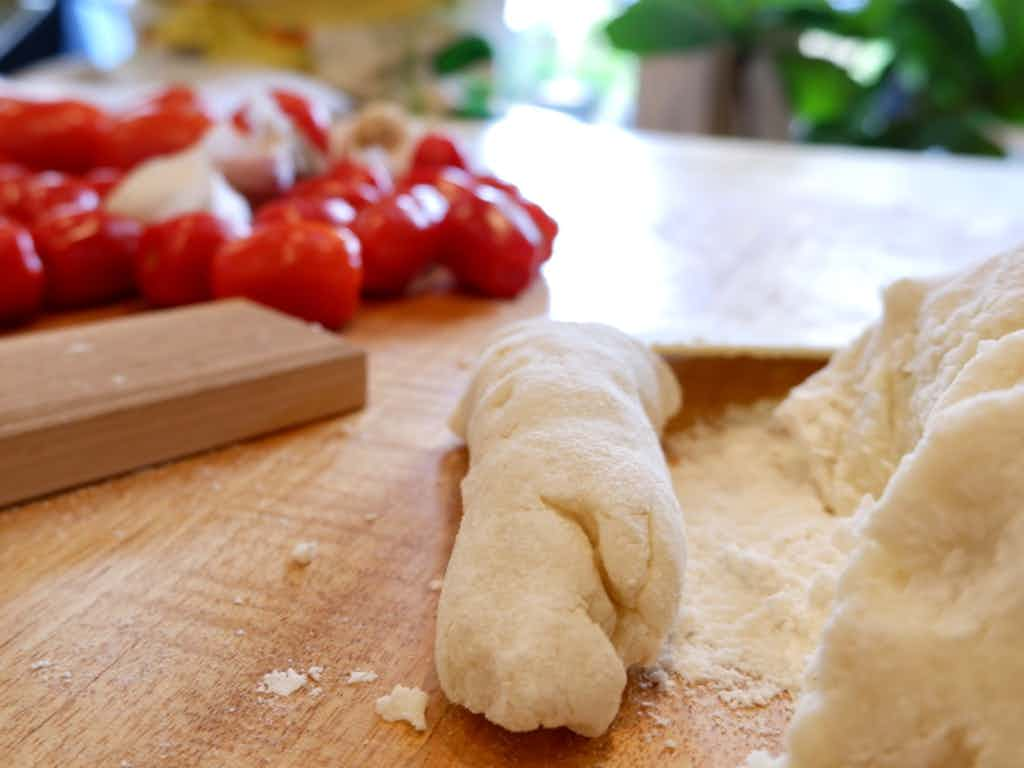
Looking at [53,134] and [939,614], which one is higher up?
[939,614]

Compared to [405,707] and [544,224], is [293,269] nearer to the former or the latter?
[544,224]

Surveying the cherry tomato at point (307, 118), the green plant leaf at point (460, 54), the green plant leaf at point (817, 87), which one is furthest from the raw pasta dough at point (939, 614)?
the green plant leaf at point (817, 87)

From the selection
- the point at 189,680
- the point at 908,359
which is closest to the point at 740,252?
the point at 908,359

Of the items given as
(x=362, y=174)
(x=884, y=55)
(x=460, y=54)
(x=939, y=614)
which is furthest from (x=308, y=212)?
(x=884, y=55)

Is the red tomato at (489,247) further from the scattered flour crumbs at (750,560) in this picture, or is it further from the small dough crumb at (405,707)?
the small dough crumb at (405,707)

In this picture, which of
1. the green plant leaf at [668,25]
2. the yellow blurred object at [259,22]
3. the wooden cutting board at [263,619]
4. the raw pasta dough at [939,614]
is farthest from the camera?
the green plant leaf at [668,25]
